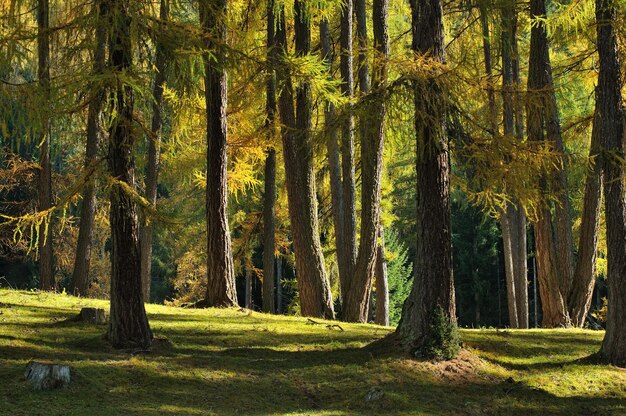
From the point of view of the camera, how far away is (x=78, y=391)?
7.34m

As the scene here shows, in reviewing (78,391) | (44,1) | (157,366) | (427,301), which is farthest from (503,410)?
(44,1)

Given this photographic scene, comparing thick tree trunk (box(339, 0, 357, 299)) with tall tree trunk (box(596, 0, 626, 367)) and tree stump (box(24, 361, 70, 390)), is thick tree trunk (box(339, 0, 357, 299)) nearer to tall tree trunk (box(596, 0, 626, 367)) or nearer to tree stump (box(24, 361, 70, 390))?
tall tree trunk (box(596, 0, 626, 367))

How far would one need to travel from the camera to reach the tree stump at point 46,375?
724cm

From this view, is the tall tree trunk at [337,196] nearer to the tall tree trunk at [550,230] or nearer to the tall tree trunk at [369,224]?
the tall tree trunk at [369,224]

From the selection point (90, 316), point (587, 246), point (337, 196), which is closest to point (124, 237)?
point (90, 316)

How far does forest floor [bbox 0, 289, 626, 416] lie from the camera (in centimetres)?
752

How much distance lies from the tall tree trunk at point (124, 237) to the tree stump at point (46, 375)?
1.54m

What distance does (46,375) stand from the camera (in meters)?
7.28

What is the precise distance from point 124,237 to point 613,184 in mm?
6481

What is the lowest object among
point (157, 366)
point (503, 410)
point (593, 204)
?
point (503, 410)

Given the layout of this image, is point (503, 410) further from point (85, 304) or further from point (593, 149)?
point (85, 304)

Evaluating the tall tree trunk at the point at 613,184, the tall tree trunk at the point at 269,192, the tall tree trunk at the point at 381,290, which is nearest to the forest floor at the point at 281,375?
the tall tree trunk at the point at 613,184

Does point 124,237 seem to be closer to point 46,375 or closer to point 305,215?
point 46,375

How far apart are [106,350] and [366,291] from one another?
6.43 metres
